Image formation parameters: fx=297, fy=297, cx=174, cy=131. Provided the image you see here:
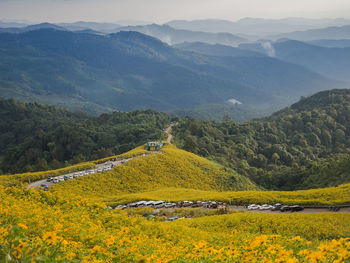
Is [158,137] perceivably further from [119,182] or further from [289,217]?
[289,217]

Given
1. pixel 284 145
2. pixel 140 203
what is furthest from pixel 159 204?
pixel 284 145

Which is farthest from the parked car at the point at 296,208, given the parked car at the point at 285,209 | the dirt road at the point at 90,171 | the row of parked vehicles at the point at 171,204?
the dirt road at the point at 90,171

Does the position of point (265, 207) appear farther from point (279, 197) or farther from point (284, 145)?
point (284, 145)

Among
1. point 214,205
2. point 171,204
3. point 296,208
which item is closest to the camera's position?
point 296,208

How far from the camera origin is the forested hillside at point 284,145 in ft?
175

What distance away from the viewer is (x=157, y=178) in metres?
39.8

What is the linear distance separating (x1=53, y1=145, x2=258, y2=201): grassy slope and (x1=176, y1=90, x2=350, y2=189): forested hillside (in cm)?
1147

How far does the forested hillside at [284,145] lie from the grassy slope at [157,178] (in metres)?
11.5

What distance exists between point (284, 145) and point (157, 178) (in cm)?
5402

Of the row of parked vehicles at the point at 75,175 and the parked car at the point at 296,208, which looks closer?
→ the parked car at the point at 296,208

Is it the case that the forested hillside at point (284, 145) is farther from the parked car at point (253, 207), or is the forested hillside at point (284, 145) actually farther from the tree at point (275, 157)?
the parked car at point (253, 207)

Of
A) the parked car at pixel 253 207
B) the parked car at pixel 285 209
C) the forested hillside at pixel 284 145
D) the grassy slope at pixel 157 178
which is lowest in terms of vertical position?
the forested hillside at pixel 284 145

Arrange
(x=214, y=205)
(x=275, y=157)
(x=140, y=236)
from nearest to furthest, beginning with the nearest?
(x=140, y=236) → (x=214, y=205) → (x=275, y=157)

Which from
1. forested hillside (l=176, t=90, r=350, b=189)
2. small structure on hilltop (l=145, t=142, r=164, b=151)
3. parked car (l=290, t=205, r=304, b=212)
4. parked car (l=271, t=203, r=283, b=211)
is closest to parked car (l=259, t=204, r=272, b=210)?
parked car (l=271, t=203, r=283, b=211)
